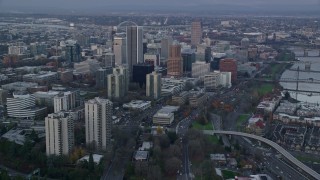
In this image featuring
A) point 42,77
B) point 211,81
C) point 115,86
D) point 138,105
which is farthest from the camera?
point 42,77

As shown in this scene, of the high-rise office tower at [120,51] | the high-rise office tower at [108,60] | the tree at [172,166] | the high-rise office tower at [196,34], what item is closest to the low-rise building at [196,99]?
the tree at [172,166]

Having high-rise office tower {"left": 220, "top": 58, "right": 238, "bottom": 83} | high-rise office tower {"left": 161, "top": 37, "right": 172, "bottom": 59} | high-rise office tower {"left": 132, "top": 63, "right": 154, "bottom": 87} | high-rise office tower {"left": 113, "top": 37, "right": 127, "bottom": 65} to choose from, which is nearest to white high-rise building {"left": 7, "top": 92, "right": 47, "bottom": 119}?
high-rise office tower {"left": 132, "top": 63, "right": 154, "bottom": 87}

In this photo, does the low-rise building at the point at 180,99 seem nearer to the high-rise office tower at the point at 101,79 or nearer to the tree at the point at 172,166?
the high-rise office tower at the point at 101,79

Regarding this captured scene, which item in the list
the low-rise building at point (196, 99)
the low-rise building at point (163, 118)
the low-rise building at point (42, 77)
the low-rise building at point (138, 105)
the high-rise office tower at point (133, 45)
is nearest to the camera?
the low-rise building at point (163, 118)

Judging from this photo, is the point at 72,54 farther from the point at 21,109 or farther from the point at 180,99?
the point at 21,109

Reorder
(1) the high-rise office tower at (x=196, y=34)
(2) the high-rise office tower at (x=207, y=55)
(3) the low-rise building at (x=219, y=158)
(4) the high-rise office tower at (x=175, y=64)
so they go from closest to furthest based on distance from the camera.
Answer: (3) the low-rise building at (x=219, y=158) → (4) the high-rise office tower at (x=175, y=64) → (2) the high-rise office tower at (x=207, y=55) → (1) the high-rise office tower at (x=196, y=34)

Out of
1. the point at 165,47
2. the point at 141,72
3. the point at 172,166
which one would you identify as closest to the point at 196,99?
the point at 141,72

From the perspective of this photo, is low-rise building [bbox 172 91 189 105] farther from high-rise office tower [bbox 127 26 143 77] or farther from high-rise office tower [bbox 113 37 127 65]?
high-rise office tower [bbox 113 37 127 65]
